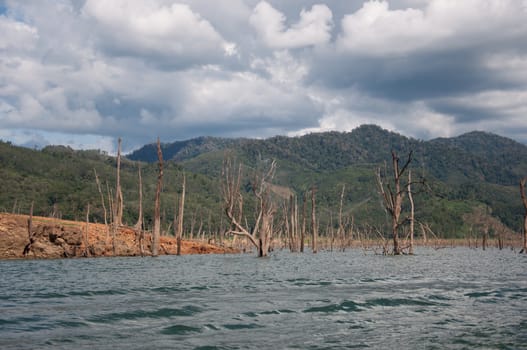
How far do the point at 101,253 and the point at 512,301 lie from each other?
45.2 meters

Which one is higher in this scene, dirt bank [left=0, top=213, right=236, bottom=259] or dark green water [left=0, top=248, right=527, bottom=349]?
dirt bank [left=0, top=213, right=236, bottom=259]

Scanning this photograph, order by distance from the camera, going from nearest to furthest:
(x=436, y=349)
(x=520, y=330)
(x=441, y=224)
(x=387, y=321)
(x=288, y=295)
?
1. (x=436, y=349)
2. (x=520, y=330)
3. (x=387, y=321)
4. (x=288, y=295)
5. (x=441, y=224)

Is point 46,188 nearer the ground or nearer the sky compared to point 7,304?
nearer the sky

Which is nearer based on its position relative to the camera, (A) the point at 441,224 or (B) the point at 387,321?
(B) the point at 387,321

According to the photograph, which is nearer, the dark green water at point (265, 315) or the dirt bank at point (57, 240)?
the dark green water at point (265, 315)

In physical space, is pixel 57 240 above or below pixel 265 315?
above

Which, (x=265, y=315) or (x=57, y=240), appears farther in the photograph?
(x=57, y=240)

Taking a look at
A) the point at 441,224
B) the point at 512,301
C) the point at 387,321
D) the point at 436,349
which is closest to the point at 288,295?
the point at 387,321

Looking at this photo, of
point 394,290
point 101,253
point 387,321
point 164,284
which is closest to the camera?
point 387,321

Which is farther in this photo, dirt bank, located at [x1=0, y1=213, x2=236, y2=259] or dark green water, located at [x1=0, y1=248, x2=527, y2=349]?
dirt bank, located at [x1=0, y1=213, x2=236, y2=259]

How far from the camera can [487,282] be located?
2453 cm

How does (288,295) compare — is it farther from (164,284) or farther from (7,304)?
(7,304)

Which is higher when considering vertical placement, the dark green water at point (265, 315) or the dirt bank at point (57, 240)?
the dirt bank at point (57, 240)

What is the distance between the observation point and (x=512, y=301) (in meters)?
17.7
